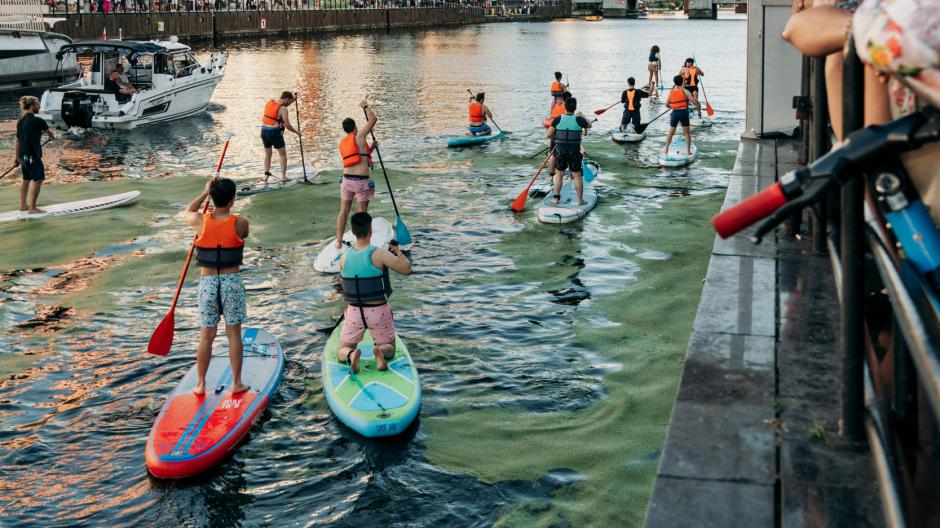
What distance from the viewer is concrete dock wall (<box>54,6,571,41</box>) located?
57625 mm

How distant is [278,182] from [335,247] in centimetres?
686

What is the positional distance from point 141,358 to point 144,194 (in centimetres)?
1043

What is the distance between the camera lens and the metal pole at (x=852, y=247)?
12.9 ft

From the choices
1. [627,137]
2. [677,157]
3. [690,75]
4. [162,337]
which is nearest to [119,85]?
[627,137]

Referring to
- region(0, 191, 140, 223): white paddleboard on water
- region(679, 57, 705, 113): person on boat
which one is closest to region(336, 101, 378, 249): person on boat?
region(0, 191, 140, 223): white paddleboard on water

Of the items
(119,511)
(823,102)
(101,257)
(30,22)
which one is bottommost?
(119,511)

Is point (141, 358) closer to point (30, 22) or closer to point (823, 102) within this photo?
point (823, 102)

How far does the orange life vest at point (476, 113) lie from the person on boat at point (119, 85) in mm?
12710

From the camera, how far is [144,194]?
20531 mm

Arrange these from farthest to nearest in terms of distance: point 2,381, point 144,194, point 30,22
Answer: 1. point 30,22
2. point 144,194
3. point 2,381

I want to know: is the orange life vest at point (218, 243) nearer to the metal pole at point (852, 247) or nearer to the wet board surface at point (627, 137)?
the metal pole at point (852, 247)

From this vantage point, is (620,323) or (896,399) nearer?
(896,399)

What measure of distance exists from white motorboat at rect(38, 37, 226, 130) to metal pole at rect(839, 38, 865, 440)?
29.5 metres

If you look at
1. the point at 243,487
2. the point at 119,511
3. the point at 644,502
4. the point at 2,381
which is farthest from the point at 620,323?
the point at 2,381
